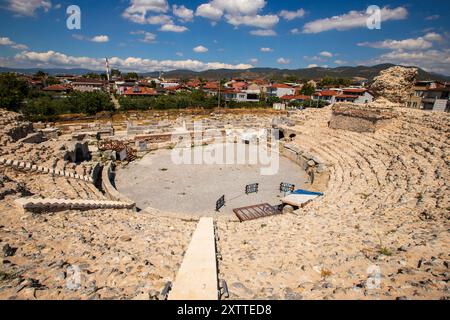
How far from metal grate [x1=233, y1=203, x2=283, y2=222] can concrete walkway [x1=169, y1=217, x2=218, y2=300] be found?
3.60 m

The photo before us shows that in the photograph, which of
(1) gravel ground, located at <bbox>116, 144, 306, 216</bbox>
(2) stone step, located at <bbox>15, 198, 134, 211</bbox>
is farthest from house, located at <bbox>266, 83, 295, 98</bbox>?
(2) stone step, located at <bbox>15, 198, 134, 211</bbox>

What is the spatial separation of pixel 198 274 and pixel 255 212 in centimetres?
643

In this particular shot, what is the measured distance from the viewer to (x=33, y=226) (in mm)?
7039

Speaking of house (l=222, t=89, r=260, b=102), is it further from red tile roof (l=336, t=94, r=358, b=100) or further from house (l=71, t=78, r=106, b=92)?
house (l=71, t=78, r=106, b=92)

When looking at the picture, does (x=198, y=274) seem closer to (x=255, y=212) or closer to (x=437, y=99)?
(x=255, y=212)

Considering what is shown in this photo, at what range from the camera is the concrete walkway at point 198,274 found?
4704 mm

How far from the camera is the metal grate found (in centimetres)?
1102

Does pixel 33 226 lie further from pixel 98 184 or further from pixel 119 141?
pixel 119 141

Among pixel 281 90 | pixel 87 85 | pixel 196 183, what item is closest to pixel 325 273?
pixel 196 183

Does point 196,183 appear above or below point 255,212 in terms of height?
below

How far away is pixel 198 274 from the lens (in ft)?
17.8

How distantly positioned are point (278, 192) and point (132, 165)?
1193 cm
